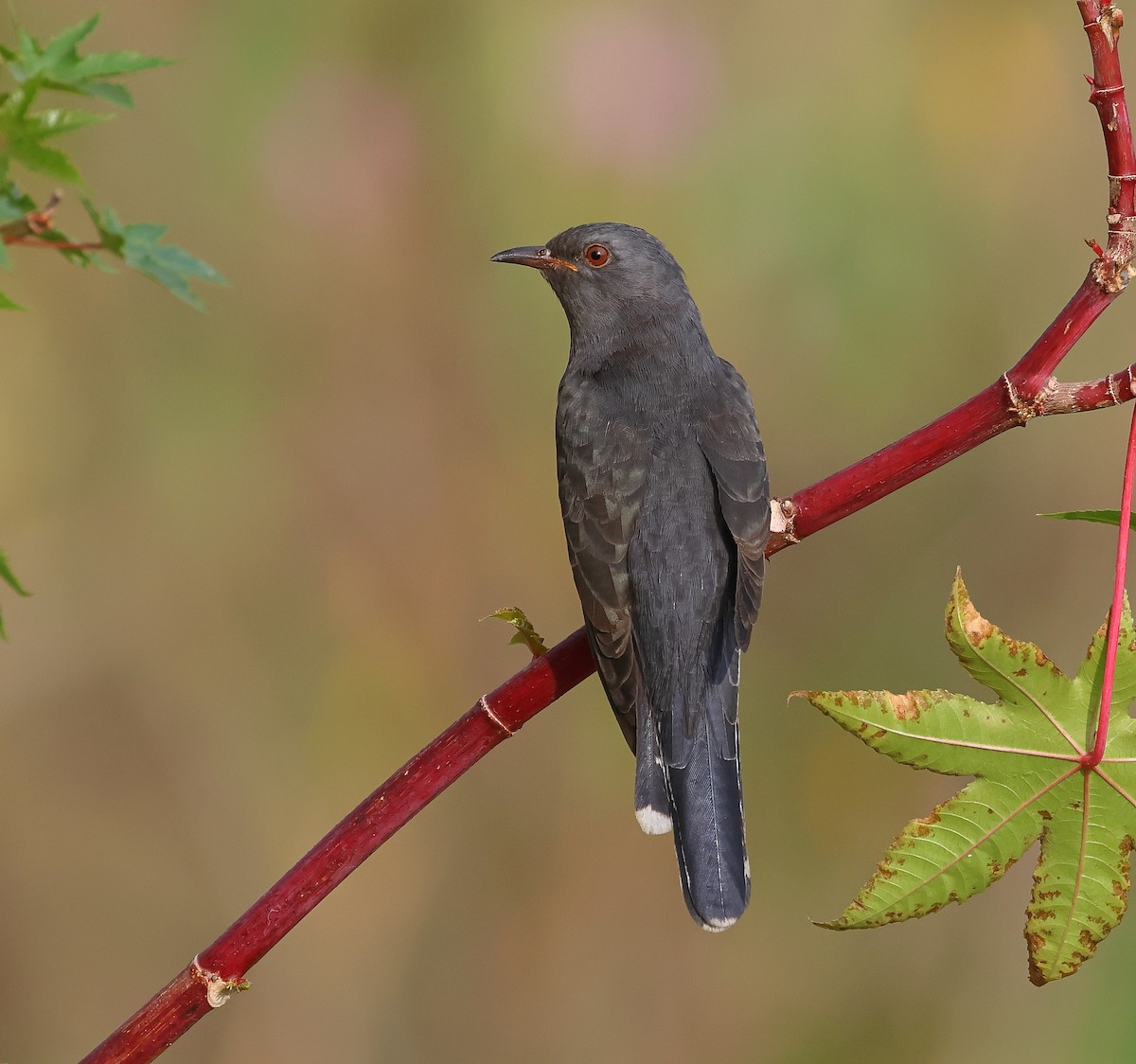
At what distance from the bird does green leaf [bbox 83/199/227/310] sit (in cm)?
188

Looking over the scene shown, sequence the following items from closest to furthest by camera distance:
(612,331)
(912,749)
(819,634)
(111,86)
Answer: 1. (111,86)
2. (912,749)
3. (612,331)
4. (819,634)

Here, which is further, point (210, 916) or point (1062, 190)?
point (1062, 190)

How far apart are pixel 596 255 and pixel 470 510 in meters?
1.82

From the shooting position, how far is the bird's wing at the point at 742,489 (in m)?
3.77

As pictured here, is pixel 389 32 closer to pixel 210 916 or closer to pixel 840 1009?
pixel 210 916

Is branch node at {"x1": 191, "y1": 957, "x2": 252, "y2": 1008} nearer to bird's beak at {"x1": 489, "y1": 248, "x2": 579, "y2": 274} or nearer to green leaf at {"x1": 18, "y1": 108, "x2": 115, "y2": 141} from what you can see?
green leaf at {"x1": 18, "y1": 108, "x2": 115, "y2": 141}

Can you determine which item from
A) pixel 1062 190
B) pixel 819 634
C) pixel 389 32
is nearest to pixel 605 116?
pixel 389 32

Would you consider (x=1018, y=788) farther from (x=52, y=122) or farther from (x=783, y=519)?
(x=52, y=122)

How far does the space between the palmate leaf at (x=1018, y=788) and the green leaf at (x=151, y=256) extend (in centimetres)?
123

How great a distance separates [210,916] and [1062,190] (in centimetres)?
505

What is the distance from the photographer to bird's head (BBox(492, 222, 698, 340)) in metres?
4.68

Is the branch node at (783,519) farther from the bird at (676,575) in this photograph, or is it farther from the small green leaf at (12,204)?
the small green leaf at (12,204)

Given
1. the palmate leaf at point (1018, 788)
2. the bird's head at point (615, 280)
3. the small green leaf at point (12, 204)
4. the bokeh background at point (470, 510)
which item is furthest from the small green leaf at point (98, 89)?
the bokeh background at point (470, 510)

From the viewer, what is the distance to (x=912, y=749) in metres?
2.49
